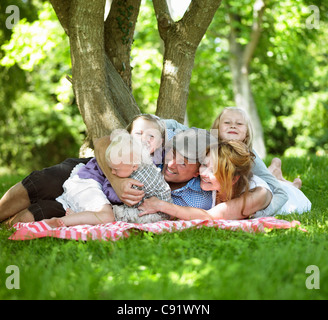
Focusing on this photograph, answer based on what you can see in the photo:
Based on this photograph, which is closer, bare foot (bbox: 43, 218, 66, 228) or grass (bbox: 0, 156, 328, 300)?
grass (bbox: 0, 156, 328, 300)

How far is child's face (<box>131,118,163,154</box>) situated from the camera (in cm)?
405

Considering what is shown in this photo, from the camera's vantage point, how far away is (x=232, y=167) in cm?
384

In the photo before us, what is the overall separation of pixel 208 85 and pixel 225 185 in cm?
1455

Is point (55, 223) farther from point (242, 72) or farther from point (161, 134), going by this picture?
point (242, 72)

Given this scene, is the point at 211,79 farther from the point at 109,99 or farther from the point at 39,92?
the point at 109,99

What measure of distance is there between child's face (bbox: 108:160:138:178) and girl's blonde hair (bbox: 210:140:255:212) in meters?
0.75

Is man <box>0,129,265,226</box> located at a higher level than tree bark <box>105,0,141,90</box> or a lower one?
lower

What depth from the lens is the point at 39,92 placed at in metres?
18.6

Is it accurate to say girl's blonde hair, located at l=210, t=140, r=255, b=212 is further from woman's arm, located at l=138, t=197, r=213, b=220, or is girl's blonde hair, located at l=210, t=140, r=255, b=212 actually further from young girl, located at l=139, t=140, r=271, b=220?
woman's arm, located at l=138, t=197, r=213, b=220

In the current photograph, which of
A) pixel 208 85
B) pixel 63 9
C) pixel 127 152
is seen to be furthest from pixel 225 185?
pixel 208 85

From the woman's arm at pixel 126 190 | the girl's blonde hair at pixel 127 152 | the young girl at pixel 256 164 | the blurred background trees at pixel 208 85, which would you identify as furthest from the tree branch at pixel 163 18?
the blurred background trees at pixel 208 85

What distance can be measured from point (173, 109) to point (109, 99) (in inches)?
37.1

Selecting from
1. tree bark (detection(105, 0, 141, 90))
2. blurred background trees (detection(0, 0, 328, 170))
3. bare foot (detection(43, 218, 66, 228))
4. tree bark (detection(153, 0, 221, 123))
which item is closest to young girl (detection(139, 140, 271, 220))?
bare foot (detection(43, 218, 66, 228))

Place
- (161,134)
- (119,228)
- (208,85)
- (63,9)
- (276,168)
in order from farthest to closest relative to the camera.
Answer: (208,85)
(276,168)
(63,9)
(161,134)
(119,228)
